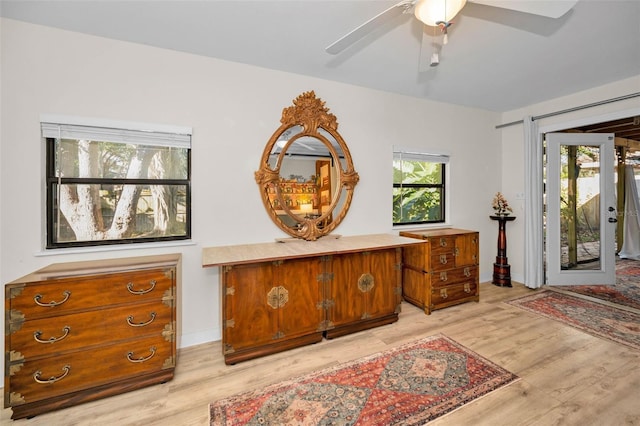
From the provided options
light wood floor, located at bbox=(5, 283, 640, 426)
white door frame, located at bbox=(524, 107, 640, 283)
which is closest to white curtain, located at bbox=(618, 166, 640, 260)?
white door frame, located at bbox=(524, 107, 640, 283)

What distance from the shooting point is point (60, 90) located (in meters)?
2.04

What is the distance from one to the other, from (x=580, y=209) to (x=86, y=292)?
19.3ft

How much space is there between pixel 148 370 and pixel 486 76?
4.18m

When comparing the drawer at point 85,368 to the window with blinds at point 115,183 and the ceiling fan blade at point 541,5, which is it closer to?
the window with blinds at point 115,183

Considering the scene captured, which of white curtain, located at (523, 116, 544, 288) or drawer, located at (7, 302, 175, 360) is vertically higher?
white curtain, located at (523, 116, 544, 288)

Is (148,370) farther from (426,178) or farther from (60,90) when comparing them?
(426,178)

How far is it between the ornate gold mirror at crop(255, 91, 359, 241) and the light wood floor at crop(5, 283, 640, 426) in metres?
1.23

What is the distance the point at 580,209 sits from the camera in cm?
393

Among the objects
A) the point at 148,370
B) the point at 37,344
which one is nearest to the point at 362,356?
the point at 148,370

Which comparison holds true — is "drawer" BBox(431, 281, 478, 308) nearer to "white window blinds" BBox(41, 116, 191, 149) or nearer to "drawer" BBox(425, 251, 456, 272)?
"drawer" BBox(425, 251, 456, 272)

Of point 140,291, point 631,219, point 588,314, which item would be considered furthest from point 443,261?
point 631,219

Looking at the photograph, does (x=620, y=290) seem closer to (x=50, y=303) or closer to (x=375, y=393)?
(x=375, y=393)

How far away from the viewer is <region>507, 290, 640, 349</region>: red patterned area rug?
8.14 ft

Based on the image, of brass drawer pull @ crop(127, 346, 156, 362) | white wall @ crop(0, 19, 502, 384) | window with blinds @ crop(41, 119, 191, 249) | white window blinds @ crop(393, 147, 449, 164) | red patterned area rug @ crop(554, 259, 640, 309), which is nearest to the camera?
brass drawer pull @ crop(127, 346, 156, 362)
